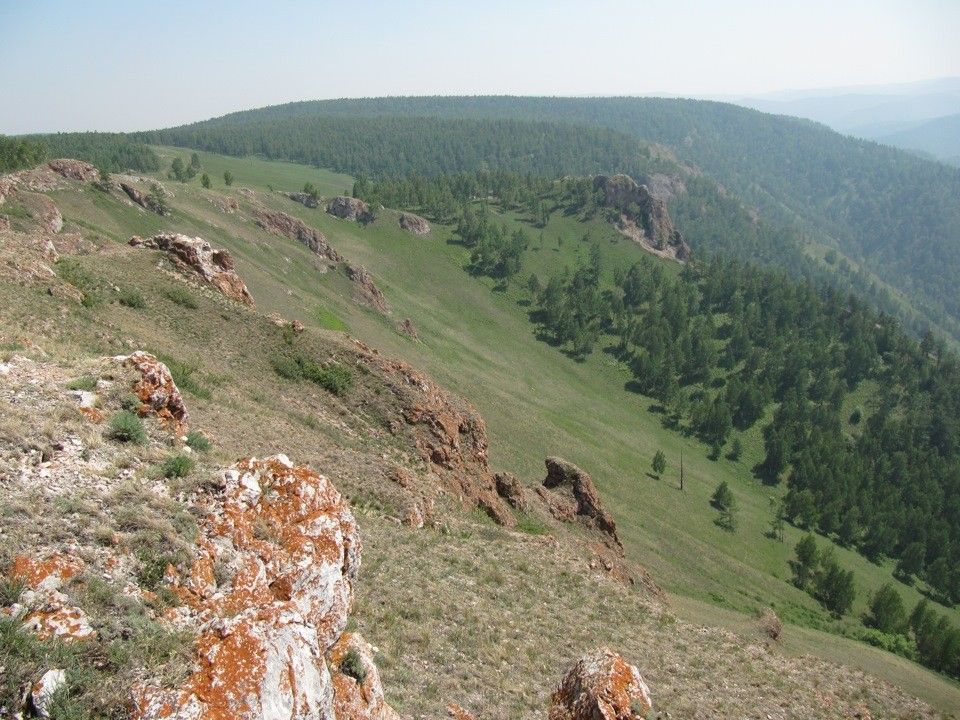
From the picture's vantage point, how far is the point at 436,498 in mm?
32781

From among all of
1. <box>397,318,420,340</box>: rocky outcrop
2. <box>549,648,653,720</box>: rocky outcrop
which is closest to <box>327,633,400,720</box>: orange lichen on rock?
<box>549,648,653,720</box>: rocky outcrop

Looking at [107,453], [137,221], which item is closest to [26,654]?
[107,453]

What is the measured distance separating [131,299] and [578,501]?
36.1 m

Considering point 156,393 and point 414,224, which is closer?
point 156,393

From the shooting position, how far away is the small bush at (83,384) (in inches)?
640

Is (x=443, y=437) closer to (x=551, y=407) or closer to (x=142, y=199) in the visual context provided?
(x=551, y=407)

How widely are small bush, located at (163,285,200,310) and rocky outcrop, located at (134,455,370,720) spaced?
31.0 meters

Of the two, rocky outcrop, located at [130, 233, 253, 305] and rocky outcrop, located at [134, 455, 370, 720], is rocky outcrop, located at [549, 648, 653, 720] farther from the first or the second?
rocky outcrop, located at [130, 233, 253, 305]

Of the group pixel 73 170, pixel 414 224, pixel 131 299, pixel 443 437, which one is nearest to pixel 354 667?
pixel 443 437

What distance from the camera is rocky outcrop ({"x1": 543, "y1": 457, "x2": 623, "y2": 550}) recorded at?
158 ft

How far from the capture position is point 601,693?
15.7 m

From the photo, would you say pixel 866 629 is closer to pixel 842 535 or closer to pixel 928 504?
pixel 842 535

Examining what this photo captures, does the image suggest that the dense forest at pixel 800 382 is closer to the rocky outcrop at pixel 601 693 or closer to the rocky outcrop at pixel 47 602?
the rocky outcrop at pixel 601 693

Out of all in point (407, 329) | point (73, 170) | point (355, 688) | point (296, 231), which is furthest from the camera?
point (296, 231)
